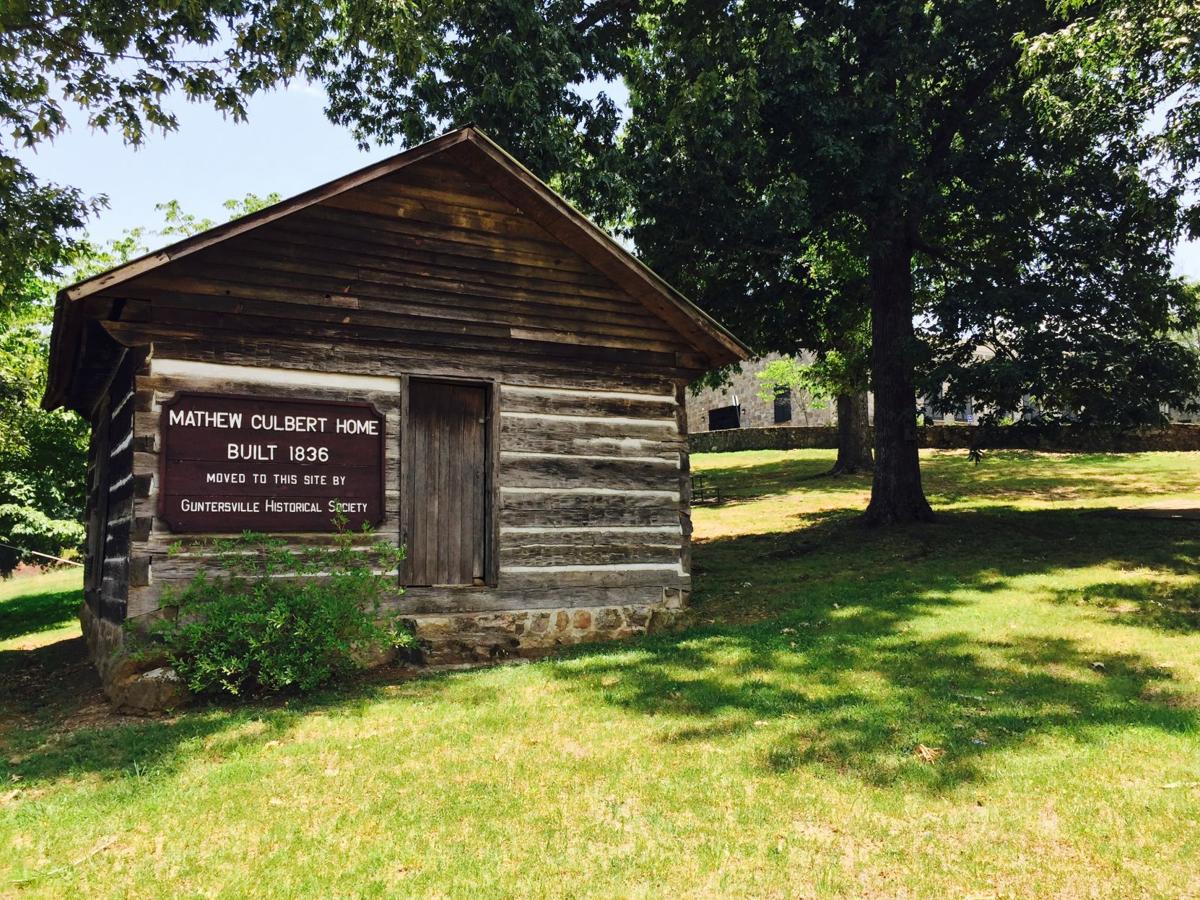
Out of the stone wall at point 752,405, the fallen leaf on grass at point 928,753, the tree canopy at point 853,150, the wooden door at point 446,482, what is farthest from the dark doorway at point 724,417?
the fallen leaf on grass at point 928,753

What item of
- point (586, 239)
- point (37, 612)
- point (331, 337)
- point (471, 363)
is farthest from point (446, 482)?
point (37, 612)

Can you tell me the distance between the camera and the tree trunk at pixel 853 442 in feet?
95.3

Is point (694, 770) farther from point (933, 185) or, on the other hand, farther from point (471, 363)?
point (933, 185)

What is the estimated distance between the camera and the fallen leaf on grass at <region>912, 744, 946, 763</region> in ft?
19.9

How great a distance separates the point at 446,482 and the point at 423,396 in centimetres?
113

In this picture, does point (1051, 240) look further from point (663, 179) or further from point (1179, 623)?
point (1179, 623)

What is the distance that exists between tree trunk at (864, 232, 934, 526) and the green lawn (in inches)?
251

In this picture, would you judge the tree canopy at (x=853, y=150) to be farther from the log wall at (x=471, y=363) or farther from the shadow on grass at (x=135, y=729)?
the shadow on grass at (x=135, y=729)

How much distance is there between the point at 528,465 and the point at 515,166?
3.80 m

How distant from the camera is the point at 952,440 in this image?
36.2m

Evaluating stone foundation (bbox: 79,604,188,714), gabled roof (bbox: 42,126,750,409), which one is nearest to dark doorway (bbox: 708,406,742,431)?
gabled roof (bbox: 42,126,750,409)

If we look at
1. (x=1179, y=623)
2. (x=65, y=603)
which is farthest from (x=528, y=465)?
(x=65, y=603)

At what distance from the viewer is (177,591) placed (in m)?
8.49

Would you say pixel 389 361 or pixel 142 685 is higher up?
pixel 389 361
